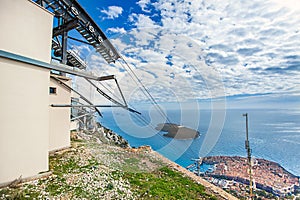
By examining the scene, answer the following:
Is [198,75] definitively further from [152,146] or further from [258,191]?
[258,191]

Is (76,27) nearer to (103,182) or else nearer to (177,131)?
(103,182)

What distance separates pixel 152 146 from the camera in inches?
321

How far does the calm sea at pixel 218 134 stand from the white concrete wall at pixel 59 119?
1.96 m

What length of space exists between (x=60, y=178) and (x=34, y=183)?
542mm

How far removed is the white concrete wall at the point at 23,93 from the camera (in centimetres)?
321

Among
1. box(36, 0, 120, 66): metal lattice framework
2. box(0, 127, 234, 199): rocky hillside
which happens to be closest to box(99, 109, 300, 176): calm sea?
box(0, 127, 234, 199): rocky hillside

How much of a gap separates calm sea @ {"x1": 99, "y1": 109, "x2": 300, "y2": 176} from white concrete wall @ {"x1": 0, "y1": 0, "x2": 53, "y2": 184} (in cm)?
303

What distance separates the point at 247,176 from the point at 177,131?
5.56 metres

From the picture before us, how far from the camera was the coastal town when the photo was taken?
7160 millimetres

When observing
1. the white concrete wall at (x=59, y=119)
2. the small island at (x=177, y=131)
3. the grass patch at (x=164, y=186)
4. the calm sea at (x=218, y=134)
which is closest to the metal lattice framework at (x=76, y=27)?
the white concrete wall at (x=59, y=119)

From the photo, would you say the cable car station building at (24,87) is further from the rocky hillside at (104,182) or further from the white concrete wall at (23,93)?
the rocky hillside at (104,182)

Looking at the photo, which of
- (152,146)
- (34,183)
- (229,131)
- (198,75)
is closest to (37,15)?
(34,183)

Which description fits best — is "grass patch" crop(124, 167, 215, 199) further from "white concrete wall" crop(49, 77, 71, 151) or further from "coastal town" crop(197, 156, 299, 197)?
"white concrete wall" crop(49, 77, 71, 151)

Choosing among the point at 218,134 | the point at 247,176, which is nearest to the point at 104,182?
the point at 218,134
